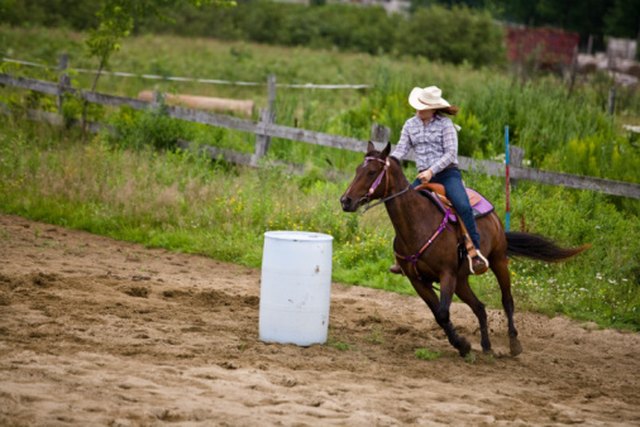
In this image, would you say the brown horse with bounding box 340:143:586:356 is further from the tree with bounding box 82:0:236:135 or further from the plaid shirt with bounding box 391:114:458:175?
the tree with bounding box 82:0:236:135

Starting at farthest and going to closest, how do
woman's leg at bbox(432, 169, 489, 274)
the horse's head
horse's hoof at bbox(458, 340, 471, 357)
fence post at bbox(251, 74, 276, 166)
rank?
1. fence post at bbox(251, 74, 276, 166)
2. woman's leg at bbox(432, 169, 489, 274)
3. horse's hoof at bbox(458, 340, 471, 357)
4. the horse's head

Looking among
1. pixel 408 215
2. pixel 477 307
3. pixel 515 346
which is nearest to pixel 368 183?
pixel 408 215

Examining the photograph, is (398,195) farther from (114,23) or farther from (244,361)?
(114,23)

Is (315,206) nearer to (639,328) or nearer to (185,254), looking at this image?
(185,254)

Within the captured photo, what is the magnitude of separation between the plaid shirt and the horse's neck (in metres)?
0.35

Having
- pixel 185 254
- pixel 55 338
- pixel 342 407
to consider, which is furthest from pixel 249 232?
pixel 342 407

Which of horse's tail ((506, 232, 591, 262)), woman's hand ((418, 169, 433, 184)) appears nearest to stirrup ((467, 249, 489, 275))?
woman's hand ((418, 169, 433, 184))

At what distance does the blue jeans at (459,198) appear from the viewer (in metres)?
9.82

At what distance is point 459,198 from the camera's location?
9852 mm

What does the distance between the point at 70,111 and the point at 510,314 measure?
40.6ft

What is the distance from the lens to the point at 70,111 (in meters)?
20.3

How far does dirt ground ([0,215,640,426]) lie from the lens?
708cm

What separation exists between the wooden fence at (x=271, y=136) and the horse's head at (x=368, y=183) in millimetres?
5316

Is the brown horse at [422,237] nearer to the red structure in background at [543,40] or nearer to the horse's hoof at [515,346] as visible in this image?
the horse's hoof at [515,346]
